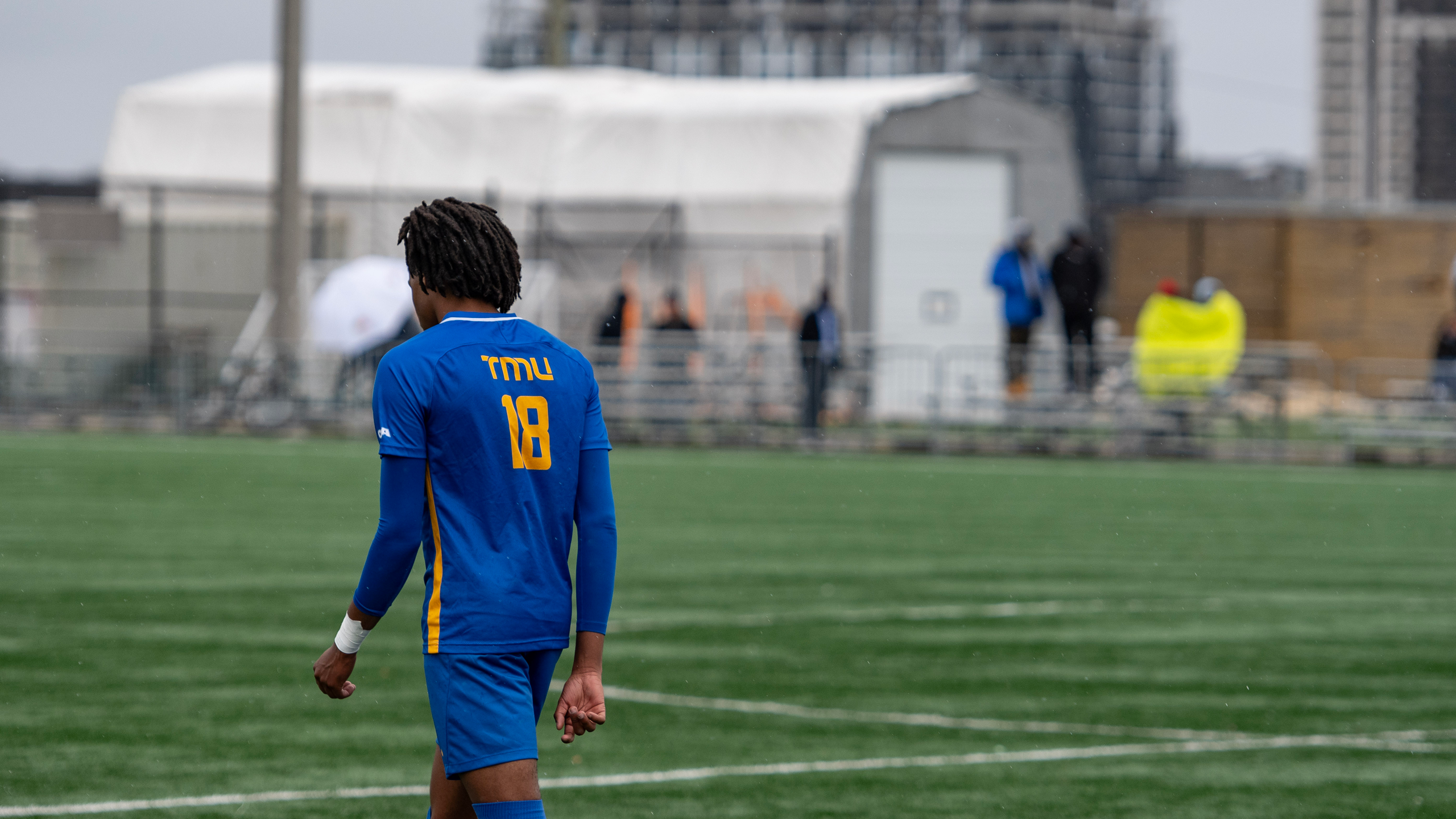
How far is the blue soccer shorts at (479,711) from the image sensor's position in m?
3.70

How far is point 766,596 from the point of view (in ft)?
37.0

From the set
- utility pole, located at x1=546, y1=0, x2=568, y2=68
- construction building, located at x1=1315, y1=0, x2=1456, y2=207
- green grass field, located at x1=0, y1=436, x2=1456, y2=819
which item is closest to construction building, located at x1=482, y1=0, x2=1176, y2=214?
construction building, located at x1=1315, y1=0, x2=1456, y2=207

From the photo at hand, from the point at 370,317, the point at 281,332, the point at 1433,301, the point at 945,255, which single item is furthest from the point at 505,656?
the point at 1433,301

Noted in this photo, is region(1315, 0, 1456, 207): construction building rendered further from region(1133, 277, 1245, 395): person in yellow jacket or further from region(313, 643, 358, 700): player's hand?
region(313, 643, 358, 700): player's hand

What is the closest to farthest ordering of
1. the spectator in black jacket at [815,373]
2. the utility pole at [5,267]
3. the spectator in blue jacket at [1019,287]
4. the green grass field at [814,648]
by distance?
the green grass field at [814,648] < the spectator in black jacket at [815,373] < the spectator in blue jacket at [1019,287] < the utility pole at [5,267]

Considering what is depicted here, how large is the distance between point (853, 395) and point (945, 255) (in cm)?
1107

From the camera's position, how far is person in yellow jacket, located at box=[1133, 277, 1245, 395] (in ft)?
79.5

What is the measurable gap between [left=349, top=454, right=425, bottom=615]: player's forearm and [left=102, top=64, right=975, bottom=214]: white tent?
30.1 metres

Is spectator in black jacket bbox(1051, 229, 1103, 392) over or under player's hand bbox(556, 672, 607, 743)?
over

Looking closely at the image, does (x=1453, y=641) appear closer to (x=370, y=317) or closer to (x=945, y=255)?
(x=370, y=317)

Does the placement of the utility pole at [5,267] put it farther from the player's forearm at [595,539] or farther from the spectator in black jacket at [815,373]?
the player's forearm at [595,539]

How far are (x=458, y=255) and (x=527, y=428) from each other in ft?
1.23

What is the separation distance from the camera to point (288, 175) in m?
28.1

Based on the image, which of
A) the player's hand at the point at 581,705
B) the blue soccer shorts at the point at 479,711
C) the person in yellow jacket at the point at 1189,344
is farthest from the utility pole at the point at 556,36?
the blue soccer shorts at the point at 479,711
